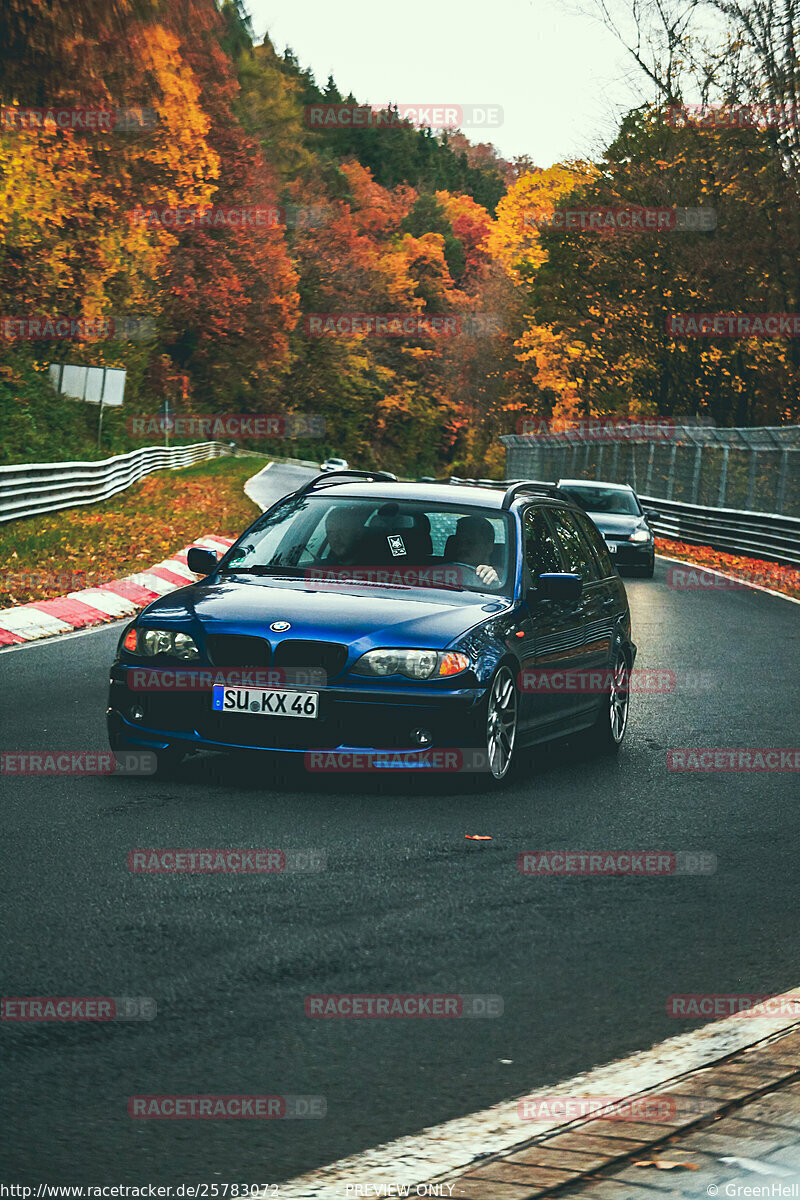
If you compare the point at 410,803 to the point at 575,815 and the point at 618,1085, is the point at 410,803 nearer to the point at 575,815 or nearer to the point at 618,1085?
the point at 575,815

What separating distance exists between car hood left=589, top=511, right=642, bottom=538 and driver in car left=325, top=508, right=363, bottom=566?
1836cm

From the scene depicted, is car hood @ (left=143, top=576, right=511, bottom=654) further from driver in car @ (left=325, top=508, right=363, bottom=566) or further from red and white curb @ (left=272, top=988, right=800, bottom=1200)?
red and white curb @ (left=272, top=988, right=800, bottom=1200)

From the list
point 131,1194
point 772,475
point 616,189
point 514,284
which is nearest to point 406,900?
point 131,1194

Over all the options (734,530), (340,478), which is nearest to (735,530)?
(734,530)

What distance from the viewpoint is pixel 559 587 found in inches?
352

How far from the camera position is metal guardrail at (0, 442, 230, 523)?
23.9 metres

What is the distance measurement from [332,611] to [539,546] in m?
1.77

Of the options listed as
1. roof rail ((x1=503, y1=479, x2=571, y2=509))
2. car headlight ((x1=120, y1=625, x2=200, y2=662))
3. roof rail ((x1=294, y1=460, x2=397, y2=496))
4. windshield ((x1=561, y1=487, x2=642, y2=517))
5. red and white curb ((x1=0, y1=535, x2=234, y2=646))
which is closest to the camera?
car headlight ((x1=120, y1=625, x2=200, y2=662))

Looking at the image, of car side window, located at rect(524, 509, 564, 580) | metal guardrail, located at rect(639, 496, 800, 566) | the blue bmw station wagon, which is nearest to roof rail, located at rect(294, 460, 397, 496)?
the blue bmw station wagon

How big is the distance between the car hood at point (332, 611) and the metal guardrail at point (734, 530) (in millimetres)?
19888

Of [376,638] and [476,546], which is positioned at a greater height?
[476,546]

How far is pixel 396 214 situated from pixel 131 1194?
135367mm

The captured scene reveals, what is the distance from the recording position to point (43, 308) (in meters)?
41.9

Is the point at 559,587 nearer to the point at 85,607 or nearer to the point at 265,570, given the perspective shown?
the point at 265,570
